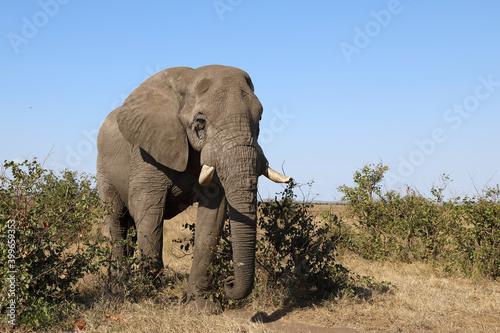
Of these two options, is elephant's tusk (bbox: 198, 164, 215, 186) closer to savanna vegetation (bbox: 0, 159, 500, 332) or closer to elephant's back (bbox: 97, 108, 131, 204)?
savanna vegetation (bbox: 0, 159, 500, 332)

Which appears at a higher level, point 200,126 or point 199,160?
point 200,126

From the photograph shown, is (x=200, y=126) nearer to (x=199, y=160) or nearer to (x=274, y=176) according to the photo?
(x=199, y=160)

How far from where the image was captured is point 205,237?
7.22 m

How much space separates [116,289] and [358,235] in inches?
290

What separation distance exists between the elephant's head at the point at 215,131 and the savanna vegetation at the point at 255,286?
3.47 feet

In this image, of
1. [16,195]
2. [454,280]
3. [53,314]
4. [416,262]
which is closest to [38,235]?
[16,195]

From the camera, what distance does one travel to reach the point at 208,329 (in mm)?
5785

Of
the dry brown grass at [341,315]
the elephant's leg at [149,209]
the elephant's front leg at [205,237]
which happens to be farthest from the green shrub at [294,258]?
the elephant's leg at [149,209]

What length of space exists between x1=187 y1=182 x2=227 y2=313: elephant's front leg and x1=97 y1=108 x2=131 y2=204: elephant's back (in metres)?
1.93

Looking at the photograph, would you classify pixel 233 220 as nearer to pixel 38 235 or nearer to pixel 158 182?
pixel 158 182

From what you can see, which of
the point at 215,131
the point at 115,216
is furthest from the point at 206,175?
the point at 115,216

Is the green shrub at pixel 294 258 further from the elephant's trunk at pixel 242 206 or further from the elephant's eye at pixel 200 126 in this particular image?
the elephant's eye at pixel 200 126

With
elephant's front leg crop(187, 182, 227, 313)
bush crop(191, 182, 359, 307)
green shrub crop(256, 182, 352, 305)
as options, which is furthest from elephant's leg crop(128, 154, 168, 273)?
green shrub crop(256, 182, 352, 305)

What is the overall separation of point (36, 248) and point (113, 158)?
333 cm
